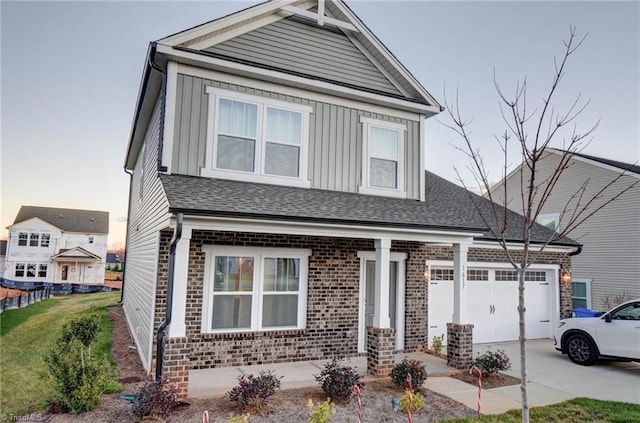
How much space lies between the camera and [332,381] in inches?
260

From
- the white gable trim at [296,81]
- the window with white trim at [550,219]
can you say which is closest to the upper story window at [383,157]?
the white gable trim at [296,81]

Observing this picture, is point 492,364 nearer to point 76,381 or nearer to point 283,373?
point 283,373

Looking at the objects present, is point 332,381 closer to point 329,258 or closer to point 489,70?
point 329,258

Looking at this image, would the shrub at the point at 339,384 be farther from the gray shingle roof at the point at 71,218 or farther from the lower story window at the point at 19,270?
the gray shingle roof at the point at 71,218

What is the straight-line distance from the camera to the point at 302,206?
8.05 meters

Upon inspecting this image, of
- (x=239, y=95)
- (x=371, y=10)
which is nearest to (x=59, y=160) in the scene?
(x=239, y=95)

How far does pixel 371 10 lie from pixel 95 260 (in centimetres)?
3753

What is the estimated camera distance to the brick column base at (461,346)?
8812 mm

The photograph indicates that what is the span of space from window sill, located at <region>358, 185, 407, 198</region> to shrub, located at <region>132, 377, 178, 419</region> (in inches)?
239

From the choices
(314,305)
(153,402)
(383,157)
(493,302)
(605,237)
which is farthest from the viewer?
(605,237)

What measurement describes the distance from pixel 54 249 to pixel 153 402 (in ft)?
135

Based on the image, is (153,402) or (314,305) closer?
(153,402)

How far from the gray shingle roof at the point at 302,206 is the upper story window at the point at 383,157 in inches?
14.3

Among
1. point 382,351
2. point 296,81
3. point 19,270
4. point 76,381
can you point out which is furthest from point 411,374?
point 19,270
